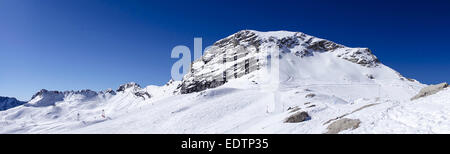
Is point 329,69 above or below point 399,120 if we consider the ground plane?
above

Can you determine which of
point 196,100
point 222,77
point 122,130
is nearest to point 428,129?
point 122,130

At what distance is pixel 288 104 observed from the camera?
37406mm

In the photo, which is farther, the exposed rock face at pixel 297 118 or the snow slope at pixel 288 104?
the exposed rock face at pixel 297 118

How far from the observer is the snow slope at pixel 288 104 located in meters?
13.1

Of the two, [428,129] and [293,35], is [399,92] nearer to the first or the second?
[428,129]

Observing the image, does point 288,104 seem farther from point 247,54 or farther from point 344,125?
point 247,54

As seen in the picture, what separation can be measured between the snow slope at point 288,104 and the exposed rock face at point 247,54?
0.80 metres

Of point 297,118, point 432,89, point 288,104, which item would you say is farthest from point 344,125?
point 288,104

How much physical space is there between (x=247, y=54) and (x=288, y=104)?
100373 mm

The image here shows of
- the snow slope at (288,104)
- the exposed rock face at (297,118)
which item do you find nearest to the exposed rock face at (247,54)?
the snow slope at (288,104)

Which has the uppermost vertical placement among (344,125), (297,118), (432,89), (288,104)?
(432,89)

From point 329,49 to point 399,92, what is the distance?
95.0 metres

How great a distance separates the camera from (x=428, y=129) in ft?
29.6

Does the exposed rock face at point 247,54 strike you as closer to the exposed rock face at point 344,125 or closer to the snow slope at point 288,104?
the snow slope at point 288,104
